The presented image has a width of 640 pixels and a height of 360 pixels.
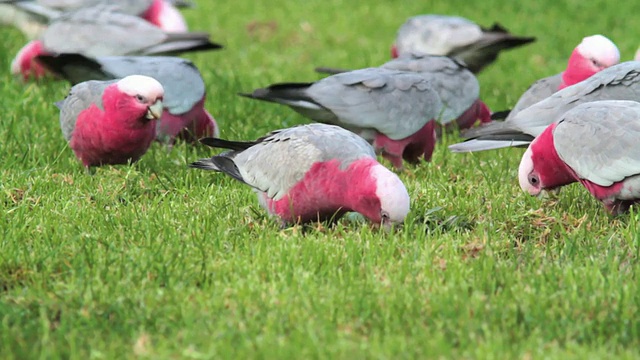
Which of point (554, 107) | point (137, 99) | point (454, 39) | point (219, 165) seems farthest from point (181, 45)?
point (554, 107)

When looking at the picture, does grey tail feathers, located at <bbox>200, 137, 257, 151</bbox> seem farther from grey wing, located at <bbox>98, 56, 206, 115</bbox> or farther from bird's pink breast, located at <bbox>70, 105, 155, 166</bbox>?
grey wing, located at <bbox>98, 56, 206, 115</bbox>

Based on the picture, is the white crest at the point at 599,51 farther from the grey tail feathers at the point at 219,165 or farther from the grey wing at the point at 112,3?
the grey wing at the point at 112,3

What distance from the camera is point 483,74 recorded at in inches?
365

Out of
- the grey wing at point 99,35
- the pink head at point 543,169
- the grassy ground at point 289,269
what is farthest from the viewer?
the grey wing at point 99,35

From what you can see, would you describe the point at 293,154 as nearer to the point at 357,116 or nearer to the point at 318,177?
the point at 318,177

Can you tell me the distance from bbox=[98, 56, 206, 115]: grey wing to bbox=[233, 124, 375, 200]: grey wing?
1.61m

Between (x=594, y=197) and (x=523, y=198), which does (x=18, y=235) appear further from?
(x=594, y=197)

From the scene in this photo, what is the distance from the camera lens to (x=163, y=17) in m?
8.75

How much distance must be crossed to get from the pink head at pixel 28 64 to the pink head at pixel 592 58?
13.9 ft

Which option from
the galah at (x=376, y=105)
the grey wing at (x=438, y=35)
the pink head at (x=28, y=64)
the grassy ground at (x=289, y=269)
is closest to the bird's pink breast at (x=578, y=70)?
the grassy ground at (x=289, y=269)

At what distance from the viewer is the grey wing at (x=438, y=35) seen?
322 inches

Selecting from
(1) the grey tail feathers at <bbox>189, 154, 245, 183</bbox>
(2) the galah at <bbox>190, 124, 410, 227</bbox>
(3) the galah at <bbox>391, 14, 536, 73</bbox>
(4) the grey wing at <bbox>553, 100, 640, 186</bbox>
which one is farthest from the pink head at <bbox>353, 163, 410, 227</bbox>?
(3) the galah at <bbox>391, 14, 536, 73</bbox>

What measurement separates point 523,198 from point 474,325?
1816mm

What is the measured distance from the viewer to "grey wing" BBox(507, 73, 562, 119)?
6219 millimetres
